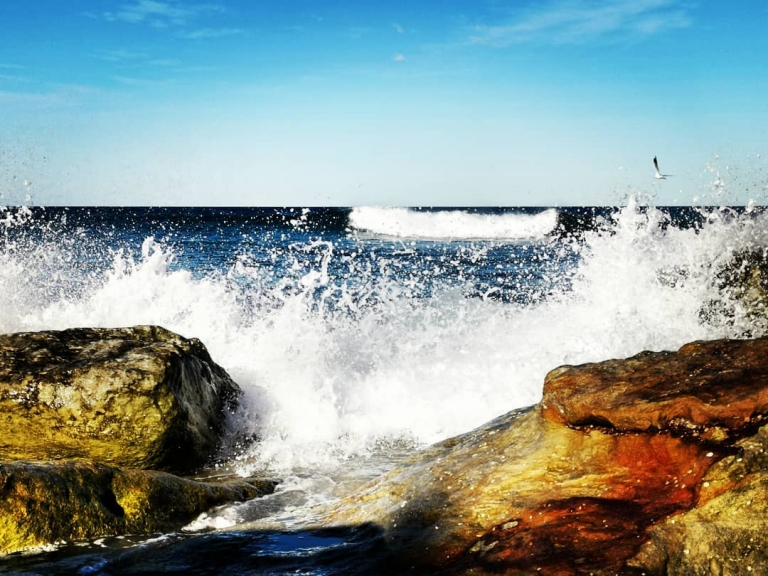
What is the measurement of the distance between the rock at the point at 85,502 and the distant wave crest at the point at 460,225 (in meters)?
34.3

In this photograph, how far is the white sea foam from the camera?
6.71m

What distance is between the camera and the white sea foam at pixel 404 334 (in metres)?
6.71

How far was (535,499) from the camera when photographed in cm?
285

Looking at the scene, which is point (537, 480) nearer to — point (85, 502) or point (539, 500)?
point (539, 500)

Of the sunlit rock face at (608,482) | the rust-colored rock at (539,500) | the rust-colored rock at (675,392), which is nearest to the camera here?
the sunlit rock face at (608,482)

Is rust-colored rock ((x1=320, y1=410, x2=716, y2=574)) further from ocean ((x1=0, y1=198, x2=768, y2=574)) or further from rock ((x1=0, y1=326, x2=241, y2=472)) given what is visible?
rock ((x1=0, y1=326, x2=241, y2=472))

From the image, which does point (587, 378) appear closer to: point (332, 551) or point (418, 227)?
point (332, 551)

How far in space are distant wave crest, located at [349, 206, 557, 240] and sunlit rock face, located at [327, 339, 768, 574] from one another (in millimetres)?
34282

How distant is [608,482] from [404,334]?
6295 mm

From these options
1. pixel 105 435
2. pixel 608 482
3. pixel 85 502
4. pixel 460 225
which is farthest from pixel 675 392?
pixel 460 225

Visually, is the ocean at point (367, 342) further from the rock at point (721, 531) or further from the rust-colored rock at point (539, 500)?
the rock at point (721, 531)

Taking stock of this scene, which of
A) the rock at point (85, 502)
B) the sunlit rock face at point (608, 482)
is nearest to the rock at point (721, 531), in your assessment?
the sunlit rock face at point (608, 482)

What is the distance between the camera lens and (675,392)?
2834 millimetres

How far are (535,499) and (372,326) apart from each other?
620 centimetres
